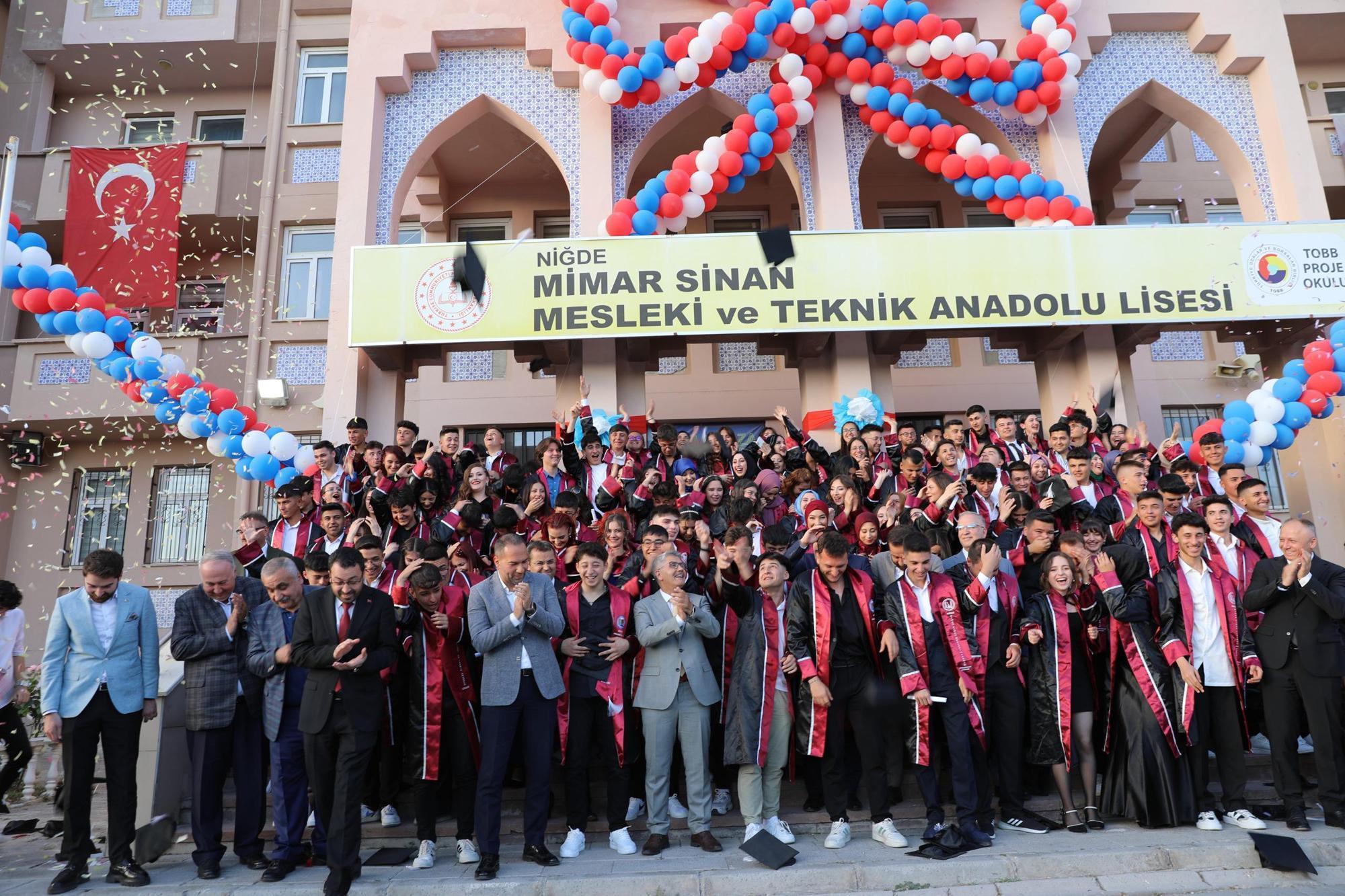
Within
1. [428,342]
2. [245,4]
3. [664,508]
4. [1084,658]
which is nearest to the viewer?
[1084,658]

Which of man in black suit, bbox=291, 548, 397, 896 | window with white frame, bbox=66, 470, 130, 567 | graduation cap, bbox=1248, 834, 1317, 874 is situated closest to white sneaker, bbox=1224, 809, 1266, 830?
graduation cap, bbox=1248, 834, 1317, 874

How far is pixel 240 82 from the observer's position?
16422mm

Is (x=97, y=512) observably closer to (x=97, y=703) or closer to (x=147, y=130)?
(x=147, y=130)

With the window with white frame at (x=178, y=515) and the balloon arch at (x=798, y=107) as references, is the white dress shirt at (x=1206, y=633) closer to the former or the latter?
the balloon arch at (x=798, y=107)

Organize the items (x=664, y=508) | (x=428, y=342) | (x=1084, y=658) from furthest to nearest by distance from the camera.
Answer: (x=428, y=342)
(x=664, y=508)
(x=1084, y=658)

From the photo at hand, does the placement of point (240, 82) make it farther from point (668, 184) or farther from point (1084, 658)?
point (1084, 658)

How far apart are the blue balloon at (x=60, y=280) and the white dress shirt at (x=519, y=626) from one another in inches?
271

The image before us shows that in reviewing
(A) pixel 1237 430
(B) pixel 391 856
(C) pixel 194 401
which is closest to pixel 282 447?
(C) pixel 194 401

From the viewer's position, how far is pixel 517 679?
5.71m

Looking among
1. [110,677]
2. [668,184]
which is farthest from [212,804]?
[668,184]

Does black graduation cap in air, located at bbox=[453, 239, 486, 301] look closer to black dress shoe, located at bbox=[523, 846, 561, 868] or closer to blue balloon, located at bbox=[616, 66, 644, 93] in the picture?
blue balloon, located at bbox=[616, 66, 644, 93]

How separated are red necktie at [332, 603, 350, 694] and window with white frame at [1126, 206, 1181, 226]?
14109 millimetres

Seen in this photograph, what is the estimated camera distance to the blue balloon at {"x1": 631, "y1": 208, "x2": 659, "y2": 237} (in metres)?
10.8

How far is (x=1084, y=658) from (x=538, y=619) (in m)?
3.41
